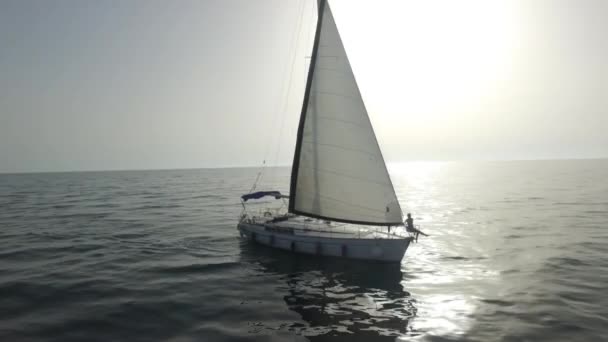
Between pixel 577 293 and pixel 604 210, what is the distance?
3947 cm

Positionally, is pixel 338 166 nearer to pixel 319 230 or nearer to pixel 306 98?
pixel 306 98

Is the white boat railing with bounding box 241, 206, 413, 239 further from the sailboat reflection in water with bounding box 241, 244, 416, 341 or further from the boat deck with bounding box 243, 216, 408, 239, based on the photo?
the sailboat reflection in water with bounding box 241, 244, 416, 341

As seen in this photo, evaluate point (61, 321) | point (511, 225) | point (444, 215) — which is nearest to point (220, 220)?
point (61, 321)

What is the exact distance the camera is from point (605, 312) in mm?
15930

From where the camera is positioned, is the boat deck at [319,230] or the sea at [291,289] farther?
the boat deck at [319,230]

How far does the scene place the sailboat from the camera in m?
22.1

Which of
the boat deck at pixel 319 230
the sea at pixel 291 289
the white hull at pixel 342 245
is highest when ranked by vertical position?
the boat deck at pixel 319 230

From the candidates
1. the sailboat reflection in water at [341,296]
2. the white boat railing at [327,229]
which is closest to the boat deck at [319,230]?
the white boat railing at [327,229]

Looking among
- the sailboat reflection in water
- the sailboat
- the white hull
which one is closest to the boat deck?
the sailboat

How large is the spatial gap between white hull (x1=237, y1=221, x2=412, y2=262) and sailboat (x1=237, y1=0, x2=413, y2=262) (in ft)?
0.22

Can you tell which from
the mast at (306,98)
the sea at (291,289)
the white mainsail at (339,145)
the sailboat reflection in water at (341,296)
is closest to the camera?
the sea at (291,289)

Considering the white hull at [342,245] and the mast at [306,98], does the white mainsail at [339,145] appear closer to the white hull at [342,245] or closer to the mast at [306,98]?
the mast at [306,98]

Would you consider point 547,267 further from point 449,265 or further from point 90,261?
point 90,261

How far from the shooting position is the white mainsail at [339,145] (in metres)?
22.0
